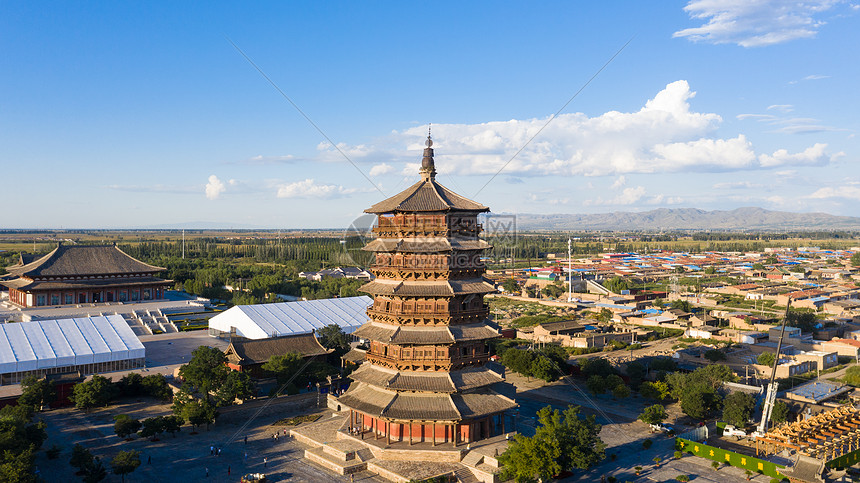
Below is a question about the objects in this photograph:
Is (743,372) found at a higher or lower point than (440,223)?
lower

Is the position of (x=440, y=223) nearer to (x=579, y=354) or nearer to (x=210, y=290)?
(x=579, y=354)

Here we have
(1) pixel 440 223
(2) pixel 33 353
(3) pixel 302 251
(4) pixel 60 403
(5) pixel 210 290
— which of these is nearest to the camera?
(1) pixel 440 223

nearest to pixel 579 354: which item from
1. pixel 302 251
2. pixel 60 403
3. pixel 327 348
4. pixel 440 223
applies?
pixel 327 348

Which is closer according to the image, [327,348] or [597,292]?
[327,348]

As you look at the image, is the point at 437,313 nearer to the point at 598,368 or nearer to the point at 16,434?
the point at 16,434

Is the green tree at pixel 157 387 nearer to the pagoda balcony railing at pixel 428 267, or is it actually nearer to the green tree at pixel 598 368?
the pagoda balcony railing at pixel 428 267

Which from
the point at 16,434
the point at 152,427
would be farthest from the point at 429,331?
the point at 16,434
